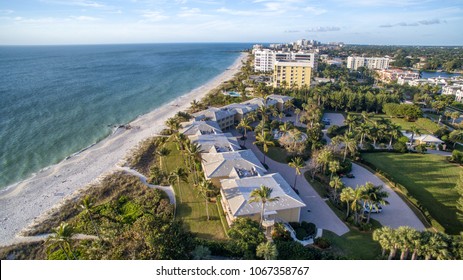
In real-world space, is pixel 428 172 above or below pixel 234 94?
below

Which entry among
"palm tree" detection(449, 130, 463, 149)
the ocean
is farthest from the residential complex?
"palm tree" detection(449, 130, 463, 149)

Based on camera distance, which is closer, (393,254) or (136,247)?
(136,247)

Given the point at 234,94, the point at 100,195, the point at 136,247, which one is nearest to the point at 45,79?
the point at 234,94

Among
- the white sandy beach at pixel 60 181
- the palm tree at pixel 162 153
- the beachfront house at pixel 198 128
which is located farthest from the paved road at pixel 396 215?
the white sandy beach at pixel 60 181

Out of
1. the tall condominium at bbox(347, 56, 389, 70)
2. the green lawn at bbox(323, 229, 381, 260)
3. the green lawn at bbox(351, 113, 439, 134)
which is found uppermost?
the tall condominium at bbox(347, 56, 389, 70)

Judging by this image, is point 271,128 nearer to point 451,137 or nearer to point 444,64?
point 451,137

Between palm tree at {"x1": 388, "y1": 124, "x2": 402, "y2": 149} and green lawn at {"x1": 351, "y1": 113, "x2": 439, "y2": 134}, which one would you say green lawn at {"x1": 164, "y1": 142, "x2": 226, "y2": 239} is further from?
green lawn at {"x1": 351, "y1": 113, "x2": 439, "y2": 134}
